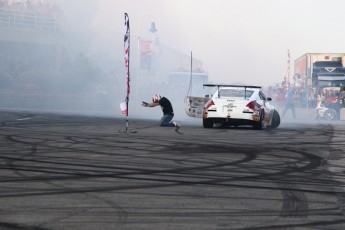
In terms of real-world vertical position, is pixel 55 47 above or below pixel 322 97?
above

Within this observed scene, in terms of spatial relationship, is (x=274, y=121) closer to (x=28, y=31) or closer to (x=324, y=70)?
(x=324, y=70)

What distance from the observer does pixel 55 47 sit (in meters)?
83.6

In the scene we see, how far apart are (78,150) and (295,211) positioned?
750cm

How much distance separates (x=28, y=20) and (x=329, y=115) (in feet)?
181

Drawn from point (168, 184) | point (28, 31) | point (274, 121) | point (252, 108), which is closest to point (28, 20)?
point (28, 31)

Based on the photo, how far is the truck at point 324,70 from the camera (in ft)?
158

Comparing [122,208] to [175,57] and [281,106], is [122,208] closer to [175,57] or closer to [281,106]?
[281,106]

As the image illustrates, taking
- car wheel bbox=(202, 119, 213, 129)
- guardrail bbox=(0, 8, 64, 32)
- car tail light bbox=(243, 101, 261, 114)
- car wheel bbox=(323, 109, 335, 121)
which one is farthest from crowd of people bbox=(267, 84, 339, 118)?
guardrail bbox=(0, 8, 64, 32)

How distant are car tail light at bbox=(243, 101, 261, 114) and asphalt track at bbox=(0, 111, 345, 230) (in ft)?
18.4

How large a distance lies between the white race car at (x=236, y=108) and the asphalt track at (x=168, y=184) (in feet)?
18.6

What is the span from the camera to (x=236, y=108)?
76.4 ft

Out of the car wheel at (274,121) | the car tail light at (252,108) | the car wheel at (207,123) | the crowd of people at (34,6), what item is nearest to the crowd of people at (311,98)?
the car wheel at (274,121)

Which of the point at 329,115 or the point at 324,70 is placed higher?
the point at 324,70

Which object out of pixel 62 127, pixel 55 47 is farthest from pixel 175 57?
pixel 62 127
